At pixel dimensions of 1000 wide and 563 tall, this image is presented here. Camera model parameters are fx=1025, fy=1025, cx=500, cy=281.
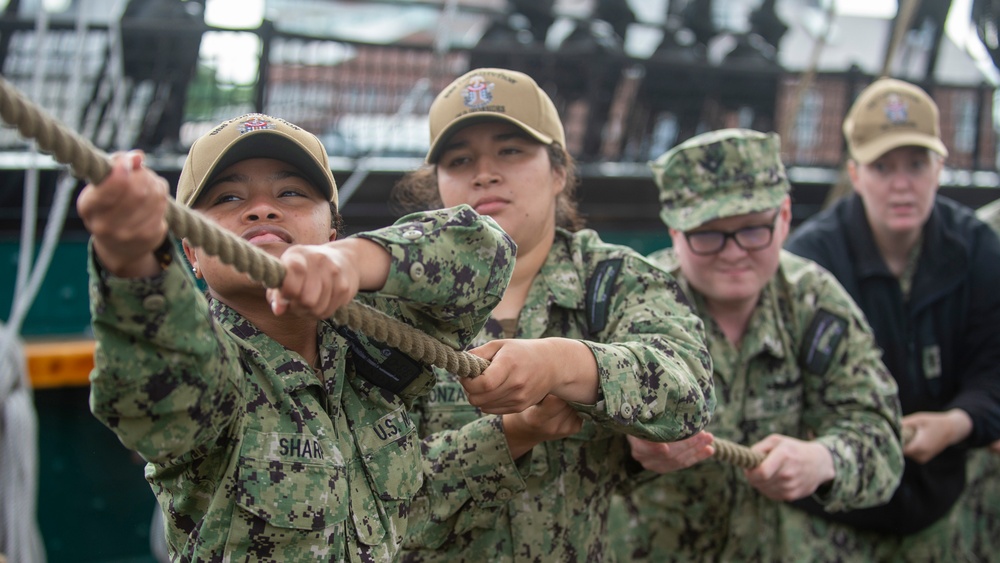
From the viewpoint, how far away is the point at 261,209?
143cm

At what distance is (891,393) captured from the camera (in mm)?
2617

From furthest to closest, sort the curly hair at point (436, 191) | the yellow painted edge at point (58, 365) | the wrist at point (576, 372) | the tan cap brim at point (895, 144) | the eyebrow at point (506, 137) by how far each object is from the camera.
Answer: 1. the yellow painted edge at point (58, 365)
2. the tan cap brim at point (895, 144)
3. the curly hair at point (436, 191)
4. the eyebrow at point (506, 137)
5. the wrist at point (576, 372)

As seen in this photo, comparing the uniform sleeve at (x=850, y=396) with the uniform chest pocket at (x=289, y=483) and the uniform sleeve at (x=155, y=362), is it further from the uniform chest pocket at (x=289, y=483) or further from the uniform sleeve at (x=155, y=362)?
the uniform sleeve at (x=155, y=362)

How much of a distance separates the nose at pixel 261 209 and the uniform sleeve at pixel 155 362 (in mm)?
213

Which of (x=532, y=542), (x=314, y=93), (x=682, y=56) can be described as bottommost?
(x=532, y=542)

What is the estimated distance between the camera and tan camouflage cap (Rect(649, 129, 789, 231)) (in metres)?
2.52

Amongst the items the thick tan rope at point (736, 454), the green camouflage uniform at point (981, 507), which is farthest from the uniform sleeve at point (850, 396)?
the green camouflage uniform at point (981, 507)

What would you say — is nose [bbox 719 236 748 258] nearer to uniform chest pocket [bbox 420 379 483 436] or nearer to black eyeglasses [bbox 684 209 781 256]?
black eyeglasses [bbox 684 209 781 256]

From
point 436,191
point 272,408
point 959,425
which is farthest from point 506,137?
point 959,425

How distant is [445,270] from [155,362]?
393 mm

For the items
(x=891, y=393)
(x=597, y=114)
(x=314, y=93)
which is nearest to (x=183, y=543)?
(x=891, y=393)

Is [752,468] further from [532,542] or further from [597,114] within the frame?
[597,114]

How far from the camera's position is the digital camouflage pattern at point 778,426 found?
8.43 feet

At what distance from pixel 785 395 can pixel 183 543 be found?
5.52 ft
